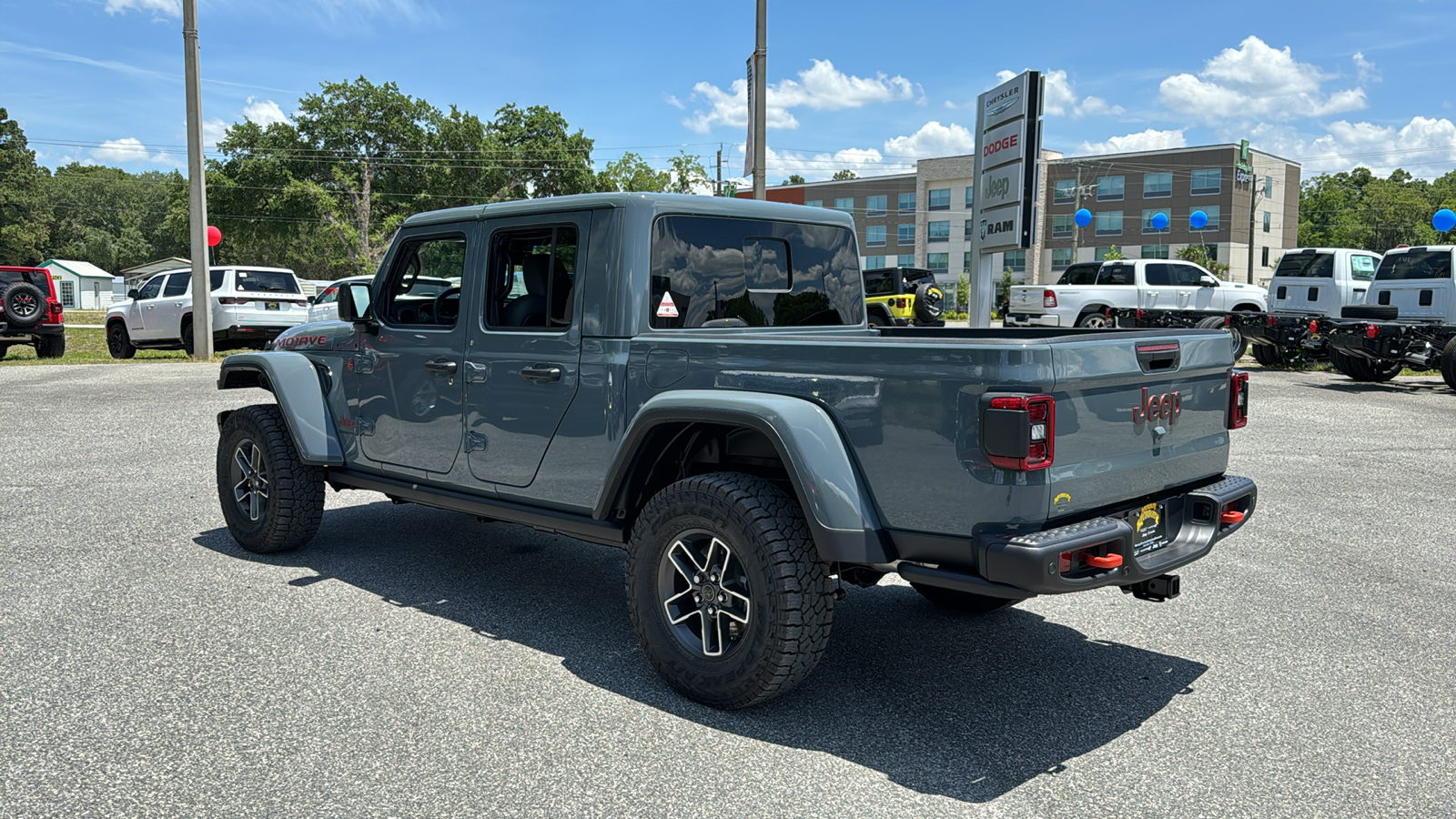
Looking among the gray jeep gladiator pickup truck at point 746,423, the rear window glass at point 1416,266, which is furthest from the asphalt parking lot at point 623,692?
the rear window glass at point 1416,266

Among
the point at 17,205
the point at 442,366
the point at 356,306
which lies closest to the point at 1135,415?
the point at 442,366

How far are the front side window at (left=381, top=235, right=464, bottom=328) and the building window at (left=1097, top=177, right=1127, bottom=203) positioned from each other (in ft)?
241

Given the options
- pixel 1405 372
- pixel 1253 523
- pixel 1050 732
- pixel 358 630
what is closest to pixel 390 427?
pixel 358 630

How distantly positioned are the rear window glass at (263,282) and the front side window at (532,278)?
16.7 meters

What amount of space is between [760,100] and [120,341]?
14.0m

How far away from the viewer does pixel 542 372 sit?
443 cm

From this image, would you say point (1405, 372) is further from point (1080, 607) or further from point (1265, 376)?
point (1080, 607)

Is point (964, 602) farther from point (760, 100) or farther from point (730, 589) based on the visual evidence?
point (760, 100)

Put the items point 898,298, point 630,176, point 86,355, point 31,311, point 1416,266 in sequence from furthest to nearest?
1. point 630,176
2. point 898,298
3. point 86,355
4. point 31,311
5. point 1416,266

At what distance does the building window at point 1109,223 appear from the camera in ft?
236

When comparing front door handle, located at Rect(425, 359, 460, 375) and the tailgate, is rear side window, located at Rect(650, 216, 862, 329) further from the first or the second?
the tailgate

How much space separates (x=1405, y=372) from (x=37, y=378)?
23477 millimetres

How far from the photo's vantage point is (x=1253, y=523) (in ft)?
22.9

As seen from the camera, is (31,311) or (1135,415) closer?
(1135,415)
